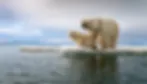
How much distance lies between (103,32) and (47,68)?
0.23 m

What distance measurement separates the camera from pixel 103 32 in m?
1.21

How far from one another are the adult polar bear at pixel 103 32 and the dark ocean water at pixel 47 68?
2.0 inches

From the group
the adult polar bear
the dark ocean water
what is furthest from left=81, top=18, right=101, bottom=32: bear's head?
the dark ocean water

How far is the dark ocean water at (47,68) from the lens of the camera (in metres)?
1.19

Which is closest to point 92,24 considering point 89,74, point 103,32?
point 103,32

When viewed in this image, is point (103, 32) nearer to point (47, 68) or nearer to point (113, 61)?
point (113, 61)

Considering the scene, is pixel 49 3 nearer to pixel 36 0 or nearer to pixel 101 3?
pixel 36 0

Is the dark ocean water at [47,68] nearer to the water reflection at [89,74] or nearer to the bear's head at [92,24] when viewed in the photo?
the water reflection at [89,74]

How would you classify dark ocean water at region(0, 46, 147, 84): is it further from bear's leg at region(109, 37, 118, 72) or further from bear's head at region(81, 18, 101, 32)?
bear's head at region(81, 18, 101, 32)

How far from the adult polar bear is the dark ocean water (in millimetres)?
50

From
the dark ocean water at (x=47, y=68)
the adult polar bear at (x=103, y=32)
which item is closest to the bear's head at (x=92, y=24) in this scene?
the adult polar bear at (x=103, y=32)

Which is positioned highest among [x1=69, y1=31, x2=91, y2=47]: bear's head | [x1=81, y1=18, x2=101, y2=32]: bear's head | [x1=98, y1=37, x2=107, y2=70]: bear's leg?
[x1=81, y1=18, x2=101, y2=32]: bear's head

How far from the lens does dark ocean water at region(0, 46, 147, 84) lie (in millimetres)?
1192

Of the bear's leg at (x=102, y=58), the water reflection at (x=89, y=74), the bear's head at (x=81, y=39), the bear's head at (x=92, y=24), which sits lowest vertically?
the water reflection at (x=89, y=74)
